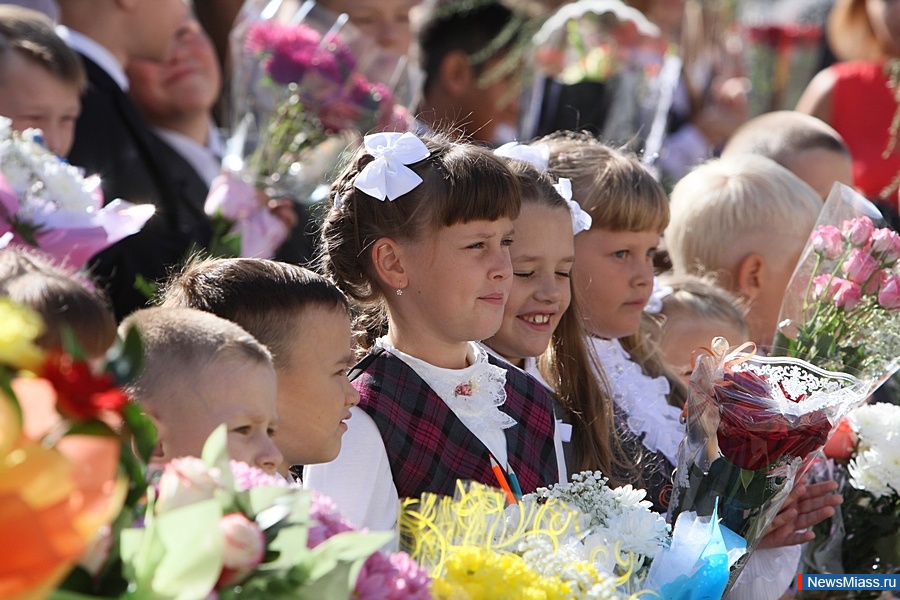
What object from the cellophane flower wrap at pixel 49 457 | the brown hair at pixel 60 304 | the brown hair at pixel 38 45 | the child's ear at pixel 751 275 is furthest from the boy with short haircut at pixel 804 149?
the cellophane flower wrap at pixel 49 457

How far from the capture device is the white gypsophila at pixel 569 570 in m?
1.72

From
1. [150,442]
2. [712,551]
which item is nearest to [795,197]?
[712,551]

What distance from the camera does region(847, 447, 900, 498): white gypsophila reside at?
3.20m

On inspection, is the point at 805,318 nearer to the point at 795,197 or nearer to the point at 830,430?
the point at 830,430

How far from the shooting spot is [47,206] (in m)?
2.77

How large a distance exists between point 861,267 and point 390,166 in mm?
1267

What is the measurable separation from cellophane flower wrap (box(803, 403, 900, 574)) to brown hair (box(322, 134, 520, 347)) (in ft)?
4.24

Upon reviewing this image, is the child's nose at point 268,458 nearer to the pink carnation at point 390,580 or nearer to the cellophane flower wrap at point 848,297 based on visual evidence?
the pink carnation at point 390,580

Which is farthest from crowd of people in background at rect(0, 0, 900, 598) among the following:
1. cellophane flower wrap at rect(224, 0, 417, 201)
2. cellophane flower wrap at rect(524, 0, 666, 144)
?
cellophane flower wrap at rect(524, 0, 666, 144)

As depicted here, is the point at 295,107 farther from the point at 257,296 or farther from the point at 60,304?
the point at 60,304

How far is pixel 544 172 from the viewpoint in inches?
127

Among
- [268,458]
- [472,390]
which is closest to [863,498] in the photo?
[472,390]

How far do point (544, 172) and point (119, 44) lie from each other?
228 centimetres

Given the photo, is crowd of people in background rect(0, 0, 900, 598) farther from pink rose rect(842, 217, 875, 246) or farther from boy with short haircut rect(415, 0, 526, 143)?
boy with short haircut rect(415, 0, 526, 143)
